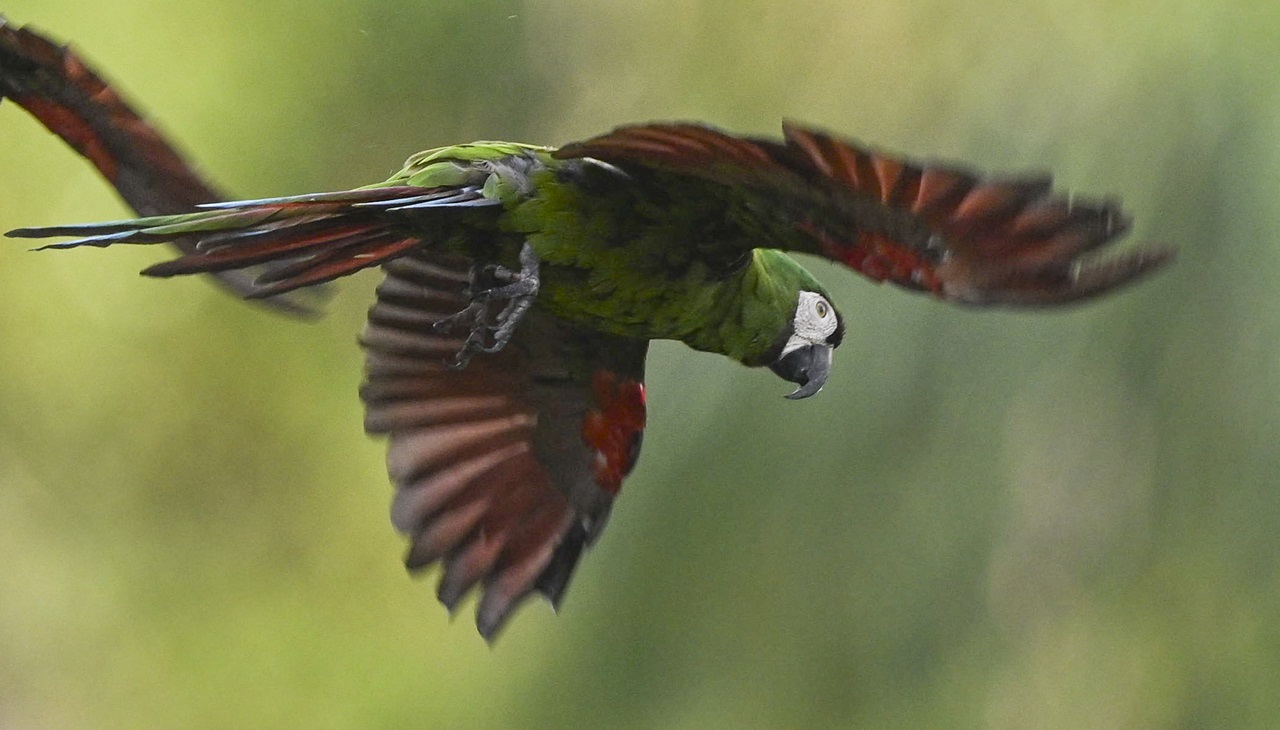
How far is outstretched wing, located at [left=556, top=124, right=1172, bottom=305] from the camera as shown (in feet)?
5.68

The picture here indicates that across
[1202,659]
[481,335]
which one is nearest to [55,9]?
[481,335]

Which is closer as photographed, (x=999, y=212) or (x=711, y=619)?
(x=999, y=212)

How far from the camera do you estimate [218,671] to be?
707 cm

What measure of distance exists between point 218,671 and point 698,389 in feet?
12.2

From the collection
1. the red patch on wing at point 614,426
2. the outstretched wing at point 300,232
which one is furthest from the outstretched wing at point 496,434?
the outstretched wing at point 300,232

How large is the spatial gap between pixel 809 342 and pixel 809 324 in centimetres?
3

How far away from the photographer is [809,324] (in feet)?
8.78

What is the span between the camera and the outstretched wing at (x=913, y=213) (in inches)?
68.2

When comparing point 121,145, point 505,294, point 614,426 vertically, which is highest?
point 121,145

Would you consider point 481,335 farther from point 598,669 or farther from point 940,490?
point 598,669

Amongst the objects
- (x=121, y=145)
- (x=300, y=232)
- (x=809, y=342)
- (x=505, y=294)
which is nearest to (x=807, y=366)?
(x=809, y=342)

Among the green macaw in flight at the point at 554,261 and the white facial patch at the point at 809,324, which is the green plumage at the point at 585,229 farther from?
the white facial patch at the point at 809,324

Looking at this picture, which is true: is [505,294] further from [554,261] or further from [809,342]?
[809,342]

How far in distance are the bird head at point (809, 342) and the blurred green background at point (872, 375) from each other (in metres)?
1.42
